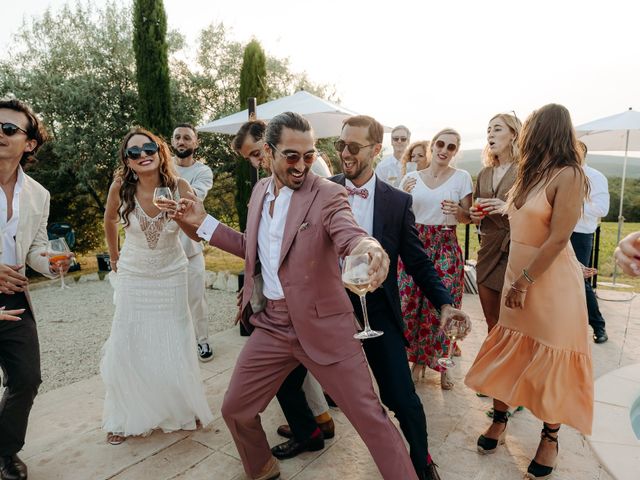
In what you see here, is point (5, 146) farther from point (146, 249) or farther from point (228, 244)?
point (228, 244)

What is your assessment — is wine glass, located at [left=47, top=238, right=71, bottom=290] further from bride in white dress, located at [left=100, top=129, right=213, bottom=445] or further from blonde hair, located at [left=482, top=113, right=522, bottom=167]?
blonde hair, located at [left=482, top=113, right=522, bottom=167]

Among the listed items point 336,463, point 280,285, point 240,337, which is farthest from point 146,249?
point 240,337

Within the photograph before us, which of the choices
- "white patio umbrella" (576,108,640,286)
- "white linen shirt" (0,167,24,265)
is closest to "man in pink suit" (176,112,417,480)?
"white linen shirt" (0,167,24,265)

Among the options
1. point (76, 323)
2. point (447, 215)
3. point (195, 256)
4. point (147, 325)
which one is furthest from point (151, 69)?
point (447, 215)

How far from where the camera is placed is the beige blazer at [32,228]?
305 centimetres

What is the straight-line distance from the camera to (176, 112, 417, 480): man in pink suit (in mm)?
2344

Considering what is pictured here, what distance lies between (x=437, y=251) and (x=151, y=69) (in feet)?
35.6

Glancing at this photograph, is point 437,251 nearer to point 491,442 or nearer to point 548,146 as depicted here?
point 548,146

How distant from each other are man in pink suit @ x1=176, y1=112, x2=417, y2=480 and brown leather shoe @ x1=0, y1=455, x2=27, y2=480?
1.57 meters

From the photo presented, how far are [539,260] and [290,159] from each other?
1696 millimetres

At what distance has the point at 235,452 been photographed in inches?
130

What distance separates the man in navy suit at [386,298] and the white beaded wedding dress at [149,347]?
904mm

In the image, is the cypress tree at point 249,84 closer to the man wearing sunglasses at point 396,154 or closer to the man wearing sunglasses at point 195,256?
the man wearing sunglasses at point 396,154

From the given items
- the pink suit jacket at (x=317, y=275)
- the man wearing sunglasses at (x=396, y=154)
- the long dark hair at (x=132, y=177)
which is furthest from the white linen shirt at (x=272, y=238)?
the man wearing sunglasses at (x=396, y=154)
